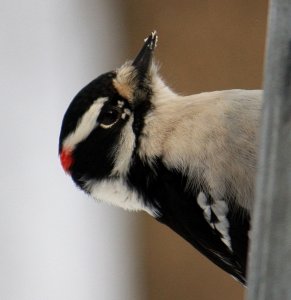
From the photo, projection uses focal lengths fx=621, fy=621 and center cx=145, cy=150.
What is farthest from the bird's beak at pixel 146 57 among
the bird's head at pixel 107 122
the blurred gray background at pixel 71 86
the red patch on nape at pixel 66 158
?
the blurred gray background at pixel 71 86

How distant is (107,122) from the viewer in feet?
2.99

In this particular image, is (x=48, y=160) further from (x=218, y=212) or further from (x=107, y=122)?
(x=218, y=212)

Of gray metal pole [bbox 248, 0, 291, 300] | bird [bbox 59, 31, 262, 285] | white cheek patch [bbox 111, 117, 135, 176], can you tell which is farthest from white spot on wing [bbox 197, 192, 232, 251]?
gray metal pole [bbox 248, 0, 291, 300]

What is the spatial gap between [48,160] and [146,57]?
2.16 feet

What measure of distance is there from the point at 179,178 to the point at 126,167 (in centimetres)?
9

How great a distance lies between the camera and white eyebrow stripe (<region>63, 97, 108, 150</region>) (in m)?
0.88

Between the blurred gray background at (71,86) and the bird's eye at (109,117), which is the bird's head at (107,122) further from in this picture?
the blurred gray background at (71,86)

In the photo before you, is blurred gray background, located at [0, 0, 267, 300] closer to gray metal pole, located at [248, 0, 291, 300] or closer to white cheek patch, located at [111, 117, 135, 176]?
white cheek patch, located at [111, 117, 135, 176]

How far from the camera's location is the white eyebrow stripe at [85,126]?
34.6 inches

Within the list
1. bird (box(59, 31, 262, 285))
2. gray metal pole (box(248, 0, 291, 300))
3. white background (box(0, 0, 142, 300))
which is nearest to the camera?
gray metal pole (box(248, 0, 291, 300))

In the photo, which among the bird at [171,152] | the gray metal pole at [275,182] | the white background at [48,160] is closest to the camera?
the gray metal pole at [275,182]

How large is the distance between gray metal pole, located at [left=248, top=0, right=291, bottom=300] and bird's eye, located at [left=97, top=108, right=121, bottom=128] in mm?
505

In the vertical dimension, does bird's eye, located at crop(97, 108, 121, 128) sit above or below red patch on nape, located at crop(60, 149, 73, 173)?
above

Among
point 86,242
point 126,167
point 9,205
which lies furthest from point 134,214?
point 126,167
